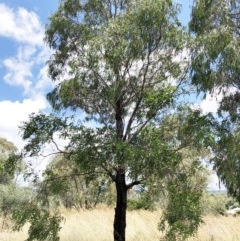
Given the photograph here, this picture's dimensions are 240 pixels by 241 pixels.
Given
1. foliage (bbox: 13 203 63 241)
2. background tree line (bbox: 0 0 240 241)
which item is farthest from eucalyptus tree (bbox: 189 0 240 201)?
foliage (bbox: 13 203 63 241)

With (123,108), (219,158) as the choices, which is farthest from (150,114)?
(219,158)

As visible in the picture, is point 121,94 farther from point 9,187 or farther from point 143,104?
point 9,187

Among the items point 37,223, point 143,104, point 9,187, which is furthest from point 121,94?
point 9,187

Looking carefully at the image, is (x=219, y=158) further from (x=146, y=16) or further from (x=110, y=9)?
(x=110, y=9)

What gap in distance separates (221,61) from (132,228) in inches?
276

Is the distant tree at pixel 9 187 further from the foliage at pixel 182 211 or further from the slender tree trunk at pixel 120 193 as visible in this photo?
the foliage at pixel 182 211

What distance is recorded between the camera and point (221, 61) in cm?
1035

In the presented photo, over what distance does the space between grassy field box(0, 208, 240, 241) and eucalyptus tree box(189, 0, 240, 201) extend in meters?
2.38

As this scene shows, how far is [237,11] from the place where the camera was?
1176 cm

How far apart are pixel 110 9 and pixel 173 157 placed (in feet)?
16.4

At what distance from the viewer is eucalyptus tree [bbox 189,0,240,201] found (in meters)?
10.2

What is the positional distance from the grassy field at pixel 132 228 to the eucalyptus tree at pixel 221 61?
93.6 inches

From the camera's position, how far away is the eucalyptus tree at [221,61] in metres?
10.2

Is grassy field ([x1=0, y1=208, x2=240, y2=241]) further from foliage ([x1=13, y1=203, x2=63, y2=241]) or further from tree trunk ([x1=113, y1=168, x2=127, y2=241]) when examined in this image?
foliage ([x1=13, y1=203, x2=63, y2=241])
